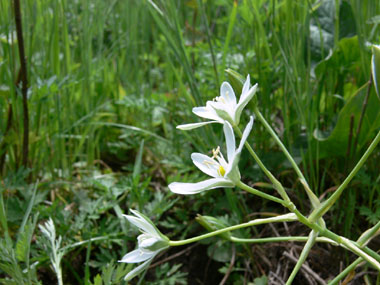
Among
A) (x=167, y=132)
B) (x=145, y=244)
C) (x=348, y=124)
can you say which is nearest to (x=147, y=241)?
(x=145, y=244)

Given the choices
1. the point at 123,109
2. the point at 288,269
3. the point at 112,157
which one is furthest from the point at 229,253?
the point at 123,109

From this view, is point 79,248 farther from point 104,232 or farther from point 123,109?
point 123,109

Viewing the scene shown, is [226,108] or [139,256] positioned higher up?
[226,108]

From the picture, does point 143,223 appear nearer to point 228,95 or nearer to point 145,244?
point 145,244

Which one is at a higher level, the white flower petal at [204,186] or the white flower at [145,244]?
the white flower petal at [204,186]

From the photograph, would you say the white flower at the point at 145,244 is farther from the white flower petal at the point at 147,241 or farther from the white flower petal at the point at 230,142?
the white flower petal at the point at 230,142

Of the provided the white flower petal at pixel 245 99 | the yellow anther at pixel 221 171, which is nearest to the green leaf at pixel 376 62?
the white flower petal at pixel 245 99

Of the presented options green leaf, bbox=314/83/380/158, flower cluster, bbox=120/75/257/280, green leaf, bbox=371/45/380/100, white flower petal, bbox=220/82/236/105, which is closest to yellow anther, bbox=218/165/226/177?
flower cluster, bbox=120/75/257/280
